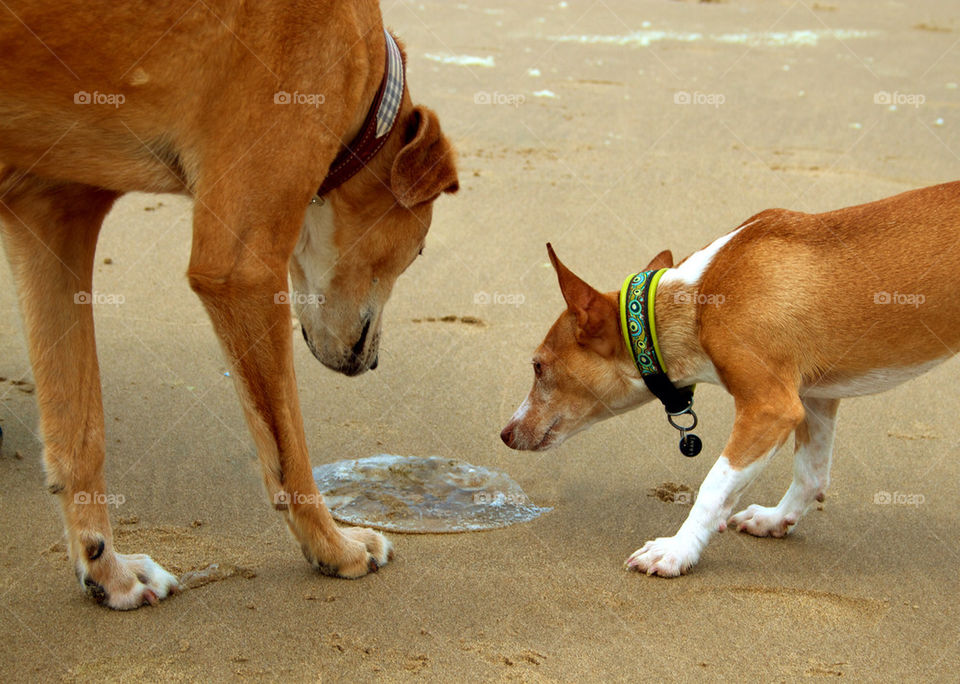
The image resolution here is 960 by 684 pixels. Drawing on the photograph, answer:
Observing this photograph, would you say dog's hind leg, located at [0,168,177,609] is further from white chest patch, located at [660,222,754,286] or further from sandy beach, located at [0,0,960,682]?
white chest patch, located at [660,222,754,286]

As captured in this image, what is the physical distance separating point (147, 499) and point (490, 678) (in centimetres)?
172

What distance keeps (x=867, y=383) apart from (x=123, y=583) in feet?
9.45

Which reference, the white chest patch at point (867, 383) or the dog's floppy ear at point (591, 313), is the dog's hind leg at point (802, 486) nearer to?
the white chest patch at point (867, 383)

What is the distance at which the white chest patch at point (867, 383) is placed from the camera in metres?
4.19

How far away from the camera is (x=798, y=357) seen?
4.05m

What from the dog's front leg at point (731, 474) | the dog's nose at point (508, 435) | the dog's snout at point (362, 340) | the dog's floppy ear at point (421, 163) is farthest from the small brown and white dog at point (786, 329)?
the dog's snout at point (362, 340)

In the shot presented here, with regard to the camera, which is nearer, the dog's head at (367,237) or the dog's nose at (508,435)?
the dog's head at (367,237)

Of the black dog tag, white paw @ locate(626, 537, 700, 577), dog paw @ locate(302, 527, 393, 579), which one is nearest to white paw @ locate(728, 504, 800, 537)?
the black dog tag

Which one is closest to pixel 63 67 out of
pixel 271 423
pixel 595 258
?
pixel 271 423

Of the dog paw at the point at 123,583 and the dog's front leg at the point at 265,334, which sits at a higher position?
the dog's front leg at the point at 265,334

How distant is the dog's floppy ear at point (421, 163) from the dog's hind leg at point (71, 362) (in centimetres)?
100

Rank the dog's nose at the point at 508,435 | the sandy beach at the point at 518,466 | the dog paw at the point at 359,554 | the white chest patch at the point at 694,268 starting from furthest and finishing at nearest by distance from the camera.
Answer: the dog's nose at the point at 508,435
the white chest patch at the point at 694,268
the dog paw at the point at 359,554
the sandy beach at the point at 518,466

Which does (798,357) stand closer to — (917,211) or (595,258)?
(917,211)

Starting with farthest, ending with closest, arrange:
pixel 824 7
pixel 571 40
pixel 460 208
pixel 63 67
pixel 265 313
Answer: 1. pixel 824 7
2. pixel 571 40
3. pixel 460 208
4. pixel 265 313
5. pixel 63 67
